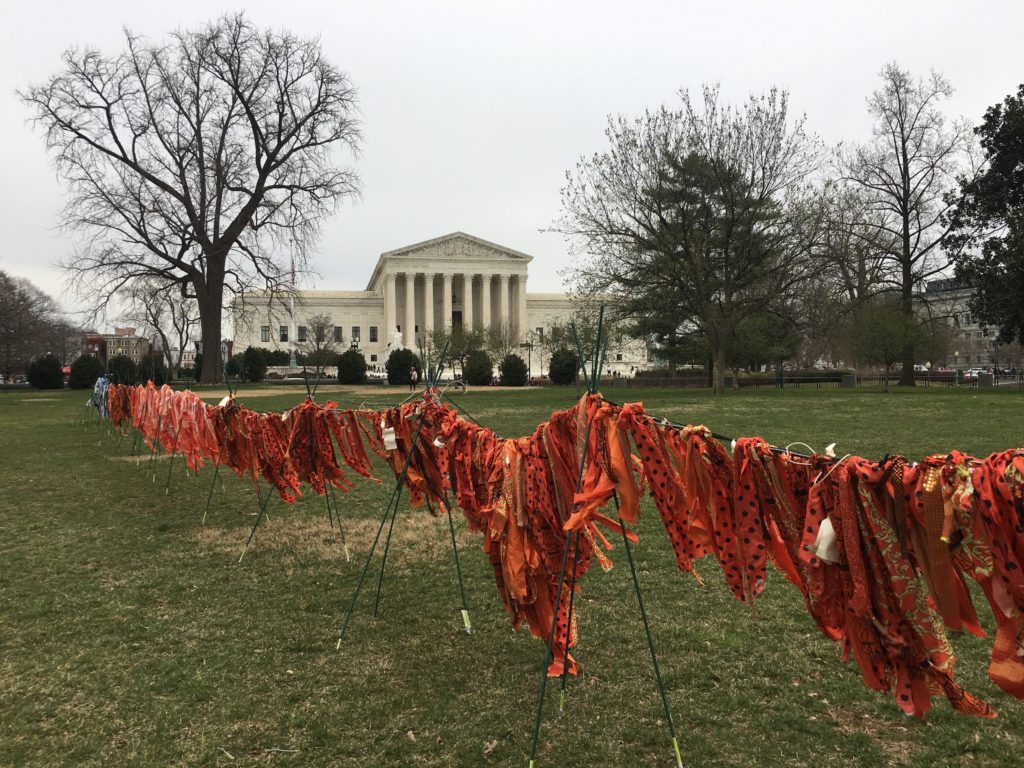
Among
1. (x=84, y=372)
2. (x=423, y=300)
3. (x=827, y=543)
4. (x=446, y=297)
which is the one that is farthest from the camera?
(x=423, y=300)

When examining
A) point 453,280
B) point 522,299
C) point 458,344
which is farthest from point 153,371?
point 522,299

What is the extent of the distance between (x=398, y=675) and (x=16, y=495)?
9267 mm

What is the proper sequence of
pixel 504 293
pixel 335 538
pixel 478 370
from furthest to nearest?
pixel 504 293 → pixel 478 370 → pixel 335 538

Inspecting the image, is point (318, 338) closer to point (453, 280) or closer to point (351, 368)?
point (453, 280)

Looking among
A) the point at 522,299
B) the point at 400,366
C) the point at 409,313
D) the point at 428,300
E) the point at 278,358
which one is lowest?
the point at 400,366

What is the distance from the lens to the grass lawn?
3510mm

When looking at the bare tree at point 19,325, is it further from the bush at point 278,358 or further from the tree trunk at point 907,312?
the tree trunk at point 907,312

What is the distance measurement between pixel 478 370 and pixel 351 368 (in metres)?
8.35

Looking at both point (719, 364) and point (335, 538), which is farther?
point (719, 364)

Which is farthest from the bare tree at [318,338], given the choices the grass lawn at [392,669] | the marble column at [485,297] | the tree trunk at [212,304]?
the grass lawn at [392,669]

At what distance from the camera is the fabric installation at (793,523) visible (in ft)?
7.48

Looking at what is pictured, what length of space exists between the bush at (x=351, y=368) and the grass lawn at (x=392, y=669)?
38.5m

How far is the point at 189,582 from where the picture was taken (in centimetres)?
636

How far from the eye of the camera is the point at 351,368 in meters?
46.4
